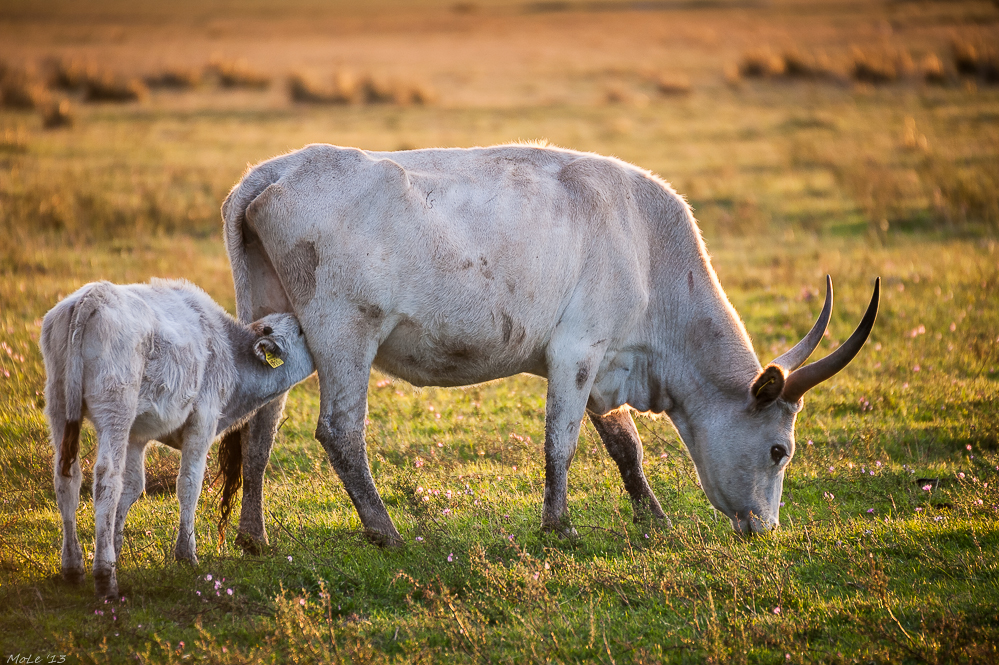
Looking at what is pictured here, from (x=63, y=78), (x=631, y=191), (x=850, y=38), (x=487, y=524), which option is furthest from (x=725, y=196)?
(x=850, y=38)

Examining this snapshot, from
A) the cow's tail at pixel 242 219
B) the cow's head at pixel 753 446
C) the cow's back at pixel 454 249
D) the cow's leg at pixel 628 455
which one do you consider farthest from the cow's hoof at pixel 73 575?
the cow's head at pixel 753 446

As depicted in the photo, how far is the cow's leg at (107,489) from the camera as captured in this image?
445 cm

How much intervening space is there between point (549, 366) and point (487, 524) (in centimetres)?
107

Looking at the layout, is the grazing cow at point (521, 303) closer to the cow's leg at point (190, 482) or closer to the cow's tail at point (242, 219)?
the cow's tail at point (242, 219)

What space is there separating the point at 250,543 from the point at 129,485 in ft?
2.76

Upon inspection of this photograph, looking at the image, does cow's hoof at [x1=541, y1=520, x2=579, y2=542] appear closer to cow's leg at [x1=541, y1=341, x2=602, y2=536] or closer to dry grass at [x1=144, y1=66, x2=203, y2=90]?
cow's leg at [x1=541, y1=341, x2=602, y2=536]

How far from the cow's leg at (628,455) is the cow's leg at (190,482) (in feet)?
8.42

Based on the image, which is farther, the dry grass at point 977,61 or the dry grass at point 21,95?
the dry grass at point 977,61

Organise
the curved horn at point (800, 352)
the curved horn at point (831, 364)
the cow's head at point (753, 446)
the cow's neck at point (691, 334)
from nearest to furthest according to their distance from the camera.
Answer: the curved horn at point (831, 364), the curved horn at point (800, 352), the cow's head at point (753, 446), the cow's neck at point (691, 334)

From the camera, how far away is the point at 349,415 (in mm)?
5363

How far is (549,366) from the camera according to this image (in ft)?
18.9

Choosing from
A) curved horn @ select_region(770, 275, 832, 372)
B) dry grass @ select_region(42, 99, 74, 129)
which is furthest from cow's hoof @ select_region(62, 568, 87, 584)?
dry grass @ select_region(42, 99, 74, 129)

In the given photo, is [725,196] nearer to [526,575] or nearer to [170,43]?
[526,575]

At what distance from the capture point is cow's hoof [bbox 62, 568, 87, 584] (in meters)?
4.70
